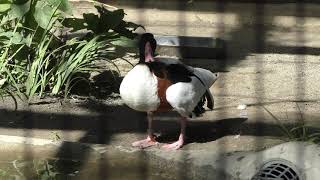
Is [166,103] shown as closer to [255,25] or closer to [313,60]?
[313,60]

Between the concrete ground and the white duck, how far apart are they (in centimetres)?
23

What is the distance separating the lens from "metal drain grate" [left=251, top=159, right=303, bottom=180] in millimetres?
3225

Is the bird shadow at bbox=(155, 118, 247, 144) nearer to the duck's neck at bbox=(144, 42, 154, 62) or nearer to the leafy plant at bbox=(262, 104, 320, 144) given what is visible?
the leafy plant at bbox=(262, 104, 320, 144)

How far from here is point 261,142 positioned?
3.69 meters

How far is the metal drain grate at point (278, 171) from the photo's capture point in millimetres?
3225

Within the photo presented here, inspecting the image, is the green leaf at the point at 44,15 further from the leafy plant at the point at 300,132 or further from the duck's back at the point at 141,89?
the leafy plant at the point at 300,132

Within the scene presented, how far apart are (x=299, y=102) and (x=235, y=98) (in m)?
0.44

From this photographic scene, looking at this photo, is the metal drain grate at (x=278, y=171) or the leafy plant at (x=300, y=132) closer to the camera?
the metal drain grate at (x=278, y=171)

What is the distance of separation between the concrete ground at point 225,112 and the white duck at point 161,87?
0.77ft

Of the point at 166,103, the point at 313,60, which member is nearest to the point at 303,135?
the point at 166,103

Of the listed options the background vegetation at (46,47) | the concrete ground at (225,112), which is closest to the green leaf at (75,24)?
the background vegetation at (46,47)

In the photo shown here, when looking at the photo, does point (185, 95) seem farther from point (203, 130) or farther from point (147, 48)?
point (203, 130)

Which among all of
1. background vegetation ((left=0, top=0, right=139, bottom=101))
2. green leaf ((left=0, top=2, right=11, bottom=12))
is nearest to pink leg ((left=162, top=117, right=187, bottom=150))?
background vegetation ((left=0, top=0, right=139, bottom=101))

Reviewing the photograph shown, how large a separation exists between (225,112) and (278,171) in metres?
1.14
